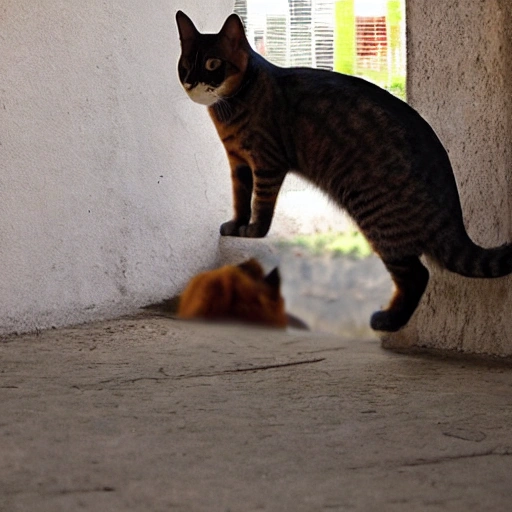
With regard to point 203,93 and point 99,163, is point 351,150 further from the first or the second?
point 99,163

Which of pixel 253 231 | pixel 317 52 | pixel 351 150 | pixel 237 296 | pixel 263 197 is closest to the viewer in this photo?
pixel 351 150

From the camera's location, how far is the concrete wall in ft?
8.44

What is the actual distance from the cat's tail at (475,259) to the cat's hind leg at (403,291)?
93mm

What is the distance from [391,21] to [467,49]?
107 centimetres

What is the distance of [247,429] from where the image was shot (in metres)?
1.59

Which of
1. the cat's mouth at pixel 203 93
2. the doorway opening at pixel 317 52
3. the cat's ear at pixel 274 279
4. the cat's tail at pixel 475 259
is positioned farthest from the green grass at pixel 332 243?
the cat's mouth at pixel 203 93

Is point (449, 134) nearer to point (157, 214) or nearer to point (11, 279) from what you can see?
point (157, 214)

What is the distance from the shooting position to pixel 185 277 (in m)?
3.19

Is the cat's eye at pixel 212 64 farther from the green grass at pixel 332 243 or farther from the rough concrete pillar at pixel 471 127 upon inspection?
the green grass at pixel 332 243

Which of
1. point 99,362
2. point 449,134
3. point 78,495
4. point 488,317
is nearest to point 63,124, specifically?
point 99,362

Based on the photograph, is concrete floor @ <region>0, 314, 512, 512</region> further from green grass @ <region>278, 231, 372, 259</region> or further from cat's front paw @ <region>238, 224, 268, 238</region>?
green grass @ <region>278, 231, 372, 259</region>

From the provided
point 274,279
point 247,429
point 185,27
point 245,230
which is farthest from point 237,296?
point 247,429

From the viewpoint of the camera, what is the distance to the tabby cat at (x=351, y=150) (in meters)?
2.16

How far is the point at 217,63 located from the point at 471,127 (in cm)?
71
